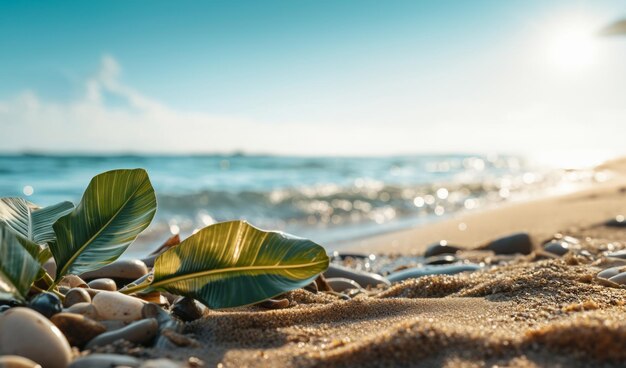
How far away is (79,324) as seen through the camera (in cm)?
139

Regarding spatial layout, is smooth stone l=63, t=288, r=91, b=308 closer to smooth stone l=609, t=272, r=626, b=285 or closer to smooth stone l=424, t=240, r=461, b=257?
smooth stone l=609, t=272, r=626, b=285

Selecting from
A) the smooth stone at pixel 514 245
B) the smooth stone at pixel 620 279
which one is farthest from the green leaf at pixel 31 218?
the smooth stone at pixel 514 245

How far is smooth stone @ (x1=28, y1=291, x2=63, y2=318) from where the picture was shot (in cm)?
145

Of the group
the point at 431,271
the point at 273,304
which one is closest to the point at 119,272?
the point at 273,304

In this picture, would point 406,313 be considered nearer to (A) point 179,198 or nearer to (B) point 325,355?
(B) point 325,355

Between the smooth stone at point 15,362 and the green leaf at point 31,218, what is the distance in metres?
0.67

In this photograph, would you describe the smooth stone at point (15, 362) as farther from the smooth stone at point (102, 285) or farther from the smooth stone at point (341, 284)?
the smooth stone at point (341, 284)

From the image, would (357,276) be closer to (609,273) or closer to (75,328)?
(609,273)

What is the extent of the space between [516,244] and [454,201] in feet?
18.6

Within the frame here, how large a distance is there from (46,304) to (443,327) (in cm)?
98

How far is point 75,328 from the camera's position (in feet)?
4.55

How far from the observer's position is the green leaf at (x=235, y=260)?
1.60 m

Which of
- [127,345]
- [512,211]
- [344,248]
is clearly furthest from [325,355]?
[512,211]

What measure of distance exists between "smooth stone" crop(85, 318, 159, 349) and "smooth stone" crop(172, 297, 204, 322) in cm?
16
